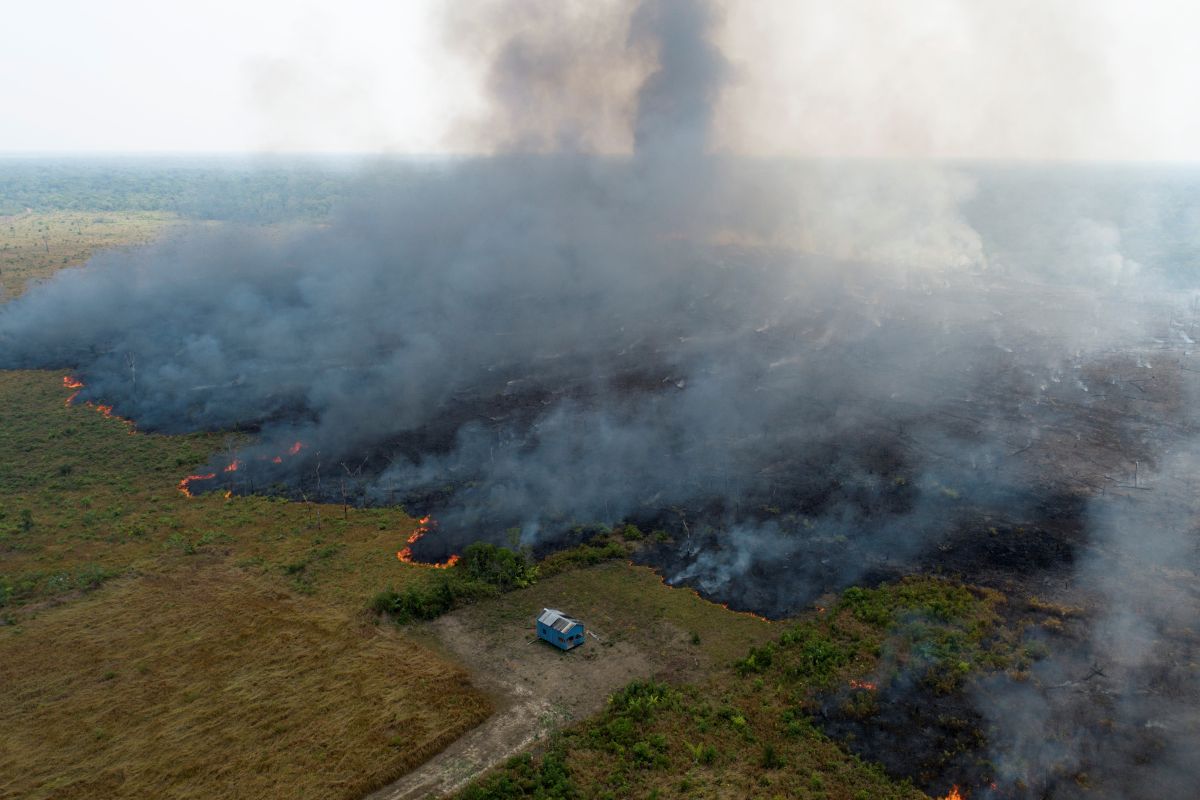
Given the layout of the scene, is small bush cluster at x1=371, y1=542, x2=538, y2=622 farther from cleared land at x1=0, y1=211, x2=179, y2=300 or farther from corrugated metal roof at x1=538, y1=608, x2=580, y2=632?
cleared land at x1=0, y1=211, x2=179, y2=300

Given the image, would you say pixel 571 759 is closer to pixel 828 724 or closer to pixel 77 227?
pixel 828 724

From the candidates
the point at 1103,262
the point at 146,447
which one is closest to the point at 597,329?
Result: the point at 146,447

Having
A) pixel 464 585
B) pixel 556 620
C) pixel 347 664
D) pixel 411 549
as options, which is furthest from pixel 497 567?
pixel 347 664

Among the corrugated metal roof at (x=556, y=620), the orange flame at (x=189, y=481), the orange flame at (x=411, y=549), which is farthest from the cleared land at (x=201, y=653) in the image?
the corrugated metal roof at (x=556, y=620)

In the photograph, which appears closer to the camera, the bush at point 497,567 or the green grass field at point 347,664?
the green grass field at point 347,664

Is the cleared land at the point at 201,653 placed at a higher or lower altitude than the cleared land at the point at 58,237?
lower

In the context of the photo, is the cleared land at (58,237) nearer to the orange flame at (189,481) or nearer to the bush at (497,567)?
the orange flame at (189,481)
